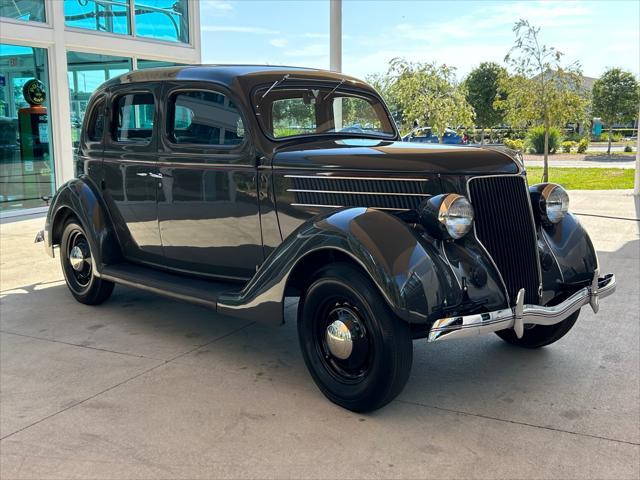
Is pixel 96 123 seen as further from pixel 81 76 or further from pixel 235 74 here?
pixel 81 76

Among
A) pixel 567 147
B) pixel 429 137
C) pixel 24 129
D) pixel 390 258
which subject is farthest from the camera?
pixel 567 147

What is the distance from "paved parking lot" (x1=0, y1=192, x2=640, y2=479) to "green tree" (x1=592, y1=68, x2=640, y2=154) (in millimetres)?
31983

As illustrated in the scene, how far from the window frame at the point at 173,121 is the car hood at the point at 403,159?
1.04 feet

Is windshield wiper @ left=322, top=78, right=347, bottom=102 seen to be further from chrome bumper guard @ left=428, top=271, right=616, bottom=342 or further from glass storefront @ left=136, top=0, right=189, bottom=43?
glass storefront @ left=136, top=0, right=189, bottom=43

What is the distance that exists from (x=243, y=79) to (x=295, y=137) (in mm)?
518

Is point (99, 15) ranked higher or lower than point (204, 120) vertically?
higher

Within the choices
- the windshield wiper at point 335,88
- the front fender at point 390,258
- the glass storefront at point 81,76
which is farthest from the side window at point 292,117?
the glass storefront at point 81,76

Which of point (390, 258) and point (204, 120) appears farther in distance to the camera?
point (204, 120)

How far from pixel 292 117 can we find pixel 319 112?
26 centimetres

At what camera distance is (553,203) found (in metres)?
3.83

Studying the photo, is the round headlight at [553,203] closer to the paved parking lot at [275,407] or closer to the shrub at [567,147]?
the paved parking lot at [275,407]

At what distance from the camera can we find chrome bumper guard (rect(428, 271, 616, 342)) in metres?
2.93

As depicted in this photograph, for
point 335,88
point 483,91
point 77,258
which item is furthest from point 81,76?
point 483,91

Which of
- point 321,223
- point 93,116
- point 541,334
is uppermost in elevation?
point 93,116
